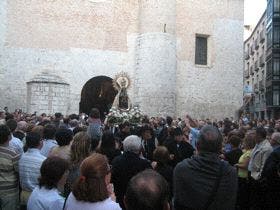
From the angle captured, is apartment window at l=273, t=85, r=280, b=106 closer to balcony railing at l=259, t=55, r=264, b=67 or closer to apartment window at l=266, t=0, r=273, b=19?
balcony railing at l=259, t=55, r=264, b=67

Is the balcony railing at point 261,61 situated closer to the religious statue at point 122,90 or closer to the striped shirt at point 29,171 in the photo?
the religious statue at point 122,90

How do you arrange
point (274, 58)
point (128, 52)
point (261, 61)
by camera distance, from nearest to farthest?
point (128, 52) → point (274, 58) → point (261, 61)

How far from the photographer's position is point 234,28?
2528 cm

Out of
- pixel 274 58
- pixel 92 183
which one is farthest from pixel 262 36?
pixel 92 183

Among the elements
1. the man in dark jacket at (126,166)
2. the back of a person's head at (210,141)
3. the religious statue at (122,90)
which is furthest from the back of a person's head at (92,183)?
the religious statue at (122,90)

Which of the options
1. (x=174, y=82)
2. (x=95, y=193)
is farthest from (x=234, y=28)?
(x=95, y=193)

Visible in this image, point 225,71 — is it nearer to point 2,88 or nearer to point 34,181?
point 2,88

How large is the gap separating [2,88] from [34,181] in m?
16.9

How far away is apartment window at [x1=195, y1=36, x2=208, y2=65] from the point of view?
24.7 metres

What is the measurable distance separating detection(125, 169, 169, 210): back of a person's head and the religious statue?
65.8 ft

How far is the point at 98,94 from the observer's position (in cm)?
2378

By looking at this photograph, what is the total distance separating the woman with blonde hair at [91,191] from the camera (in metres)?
3.06

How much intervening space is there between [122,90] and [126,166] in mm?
17820

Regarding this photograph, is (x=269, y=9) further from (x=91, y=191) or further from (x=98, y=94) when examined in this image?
(x=91, y=191)
